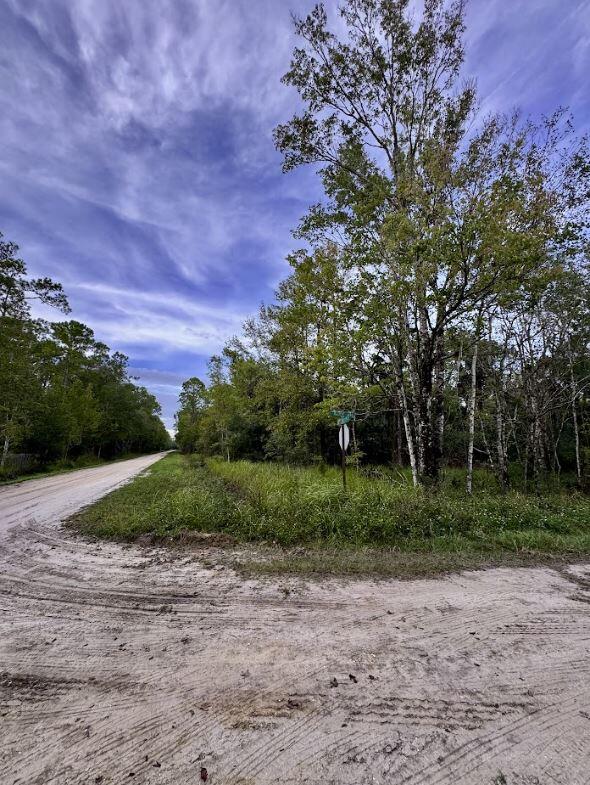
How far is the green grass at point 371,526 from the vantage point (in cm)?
Answer: 438

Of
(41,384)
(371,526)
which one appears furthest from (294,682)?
(41,384)

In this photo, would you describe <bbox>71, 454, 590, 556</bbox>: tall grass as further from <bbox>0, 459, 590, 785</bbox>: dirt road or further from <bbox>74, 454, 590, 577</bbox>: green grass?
<bbox>0, 459, 590, 785</bbox>: dirt road

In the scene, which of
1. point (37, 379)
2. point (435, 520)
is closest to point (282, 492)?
point (435, 520)

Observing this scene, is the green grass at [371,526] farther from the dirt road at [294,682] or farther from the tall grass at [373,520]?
the dirt road at [294,682]

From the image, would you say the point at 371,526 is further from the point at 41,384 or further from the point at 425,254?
the point at 41,384

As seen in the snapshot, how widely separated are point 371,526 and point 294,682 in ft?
11.2

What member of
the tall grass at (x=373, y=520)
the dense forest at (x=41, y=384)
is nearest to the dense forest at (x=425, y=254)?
the tall grass at (x=373, y=520)

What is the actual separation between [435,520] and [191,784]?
4969 millimetres

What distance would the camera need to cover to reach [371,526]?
528 cm

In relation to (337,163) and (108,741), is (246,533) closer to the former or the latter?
(108,741)

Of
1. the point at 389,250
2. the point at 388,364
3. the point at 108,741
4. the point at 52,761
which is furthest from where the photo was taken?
the point at 388,364

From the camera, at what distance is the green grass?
4.38m

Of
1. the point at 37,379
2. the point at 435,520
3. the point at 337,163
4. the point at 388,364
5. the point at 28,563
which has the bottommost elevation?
the point at 28,563

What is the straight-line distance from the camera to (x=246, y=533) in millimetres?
5496
